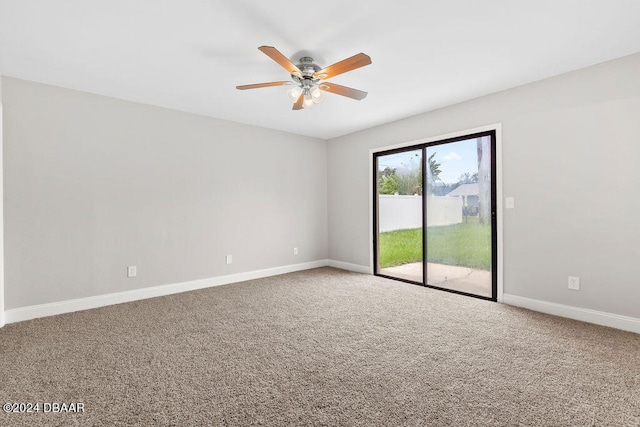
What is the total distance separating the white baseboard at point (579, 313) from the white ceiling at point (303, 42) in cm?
231

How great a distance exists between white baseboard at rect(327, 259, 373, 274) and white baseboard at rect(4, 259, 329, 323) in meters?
0.97

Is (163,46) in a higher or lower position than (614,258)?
higher

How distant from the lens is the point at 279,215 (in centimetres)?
491

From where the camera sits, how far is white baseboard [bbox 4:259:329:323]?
9.58 ft

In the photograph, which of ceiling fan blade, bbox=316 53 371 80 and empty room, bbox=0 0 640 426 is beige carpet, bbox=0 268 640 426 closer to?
empty room, bbox=0 0 640 426

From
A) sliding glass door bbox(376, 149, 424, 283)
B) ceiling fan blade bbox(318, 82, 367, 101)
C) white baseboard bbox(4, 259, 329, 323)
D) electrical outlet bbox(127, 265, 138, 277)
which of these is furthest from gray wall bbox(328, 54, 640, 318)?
electrical outlet bbox(127, 265, 138, 277)

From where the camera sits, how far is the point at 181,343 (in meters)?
2.38

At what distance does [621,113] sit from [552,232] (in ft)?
3.90

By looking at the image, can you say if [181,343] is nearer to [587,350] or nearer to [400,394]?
[400,394]

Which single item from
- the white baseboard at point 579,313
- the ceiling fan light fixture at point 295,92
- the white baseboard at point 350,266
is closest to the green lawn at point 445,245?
the white baseboard at point 350,266

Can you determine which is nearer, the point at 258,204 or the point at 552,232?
the point at 552,232

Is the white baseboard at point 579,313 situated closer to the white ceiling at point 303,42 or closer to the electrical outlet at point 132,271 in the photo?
the white ceiling at point 303,42

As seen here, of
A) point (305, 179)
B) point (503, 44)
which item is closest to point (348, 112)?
point (305, 179)

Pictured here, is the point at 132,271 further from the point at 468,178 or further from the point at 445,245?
the point at 468,178
